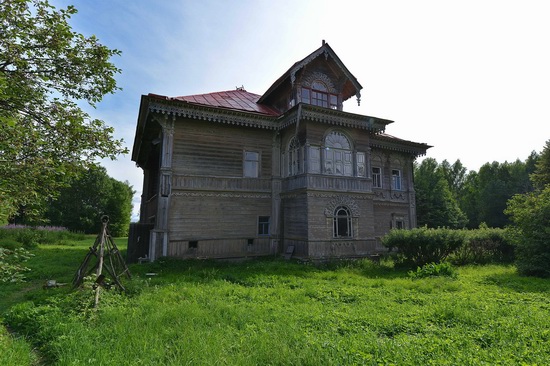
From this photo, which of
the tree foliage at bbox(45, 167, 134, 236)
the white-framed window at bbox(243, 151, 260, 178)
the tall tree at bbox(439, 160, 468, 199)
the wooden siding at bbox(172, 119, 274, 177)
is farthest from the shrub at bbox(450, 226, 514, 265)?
the tall tree at bbox(439, 160, 468, 199)

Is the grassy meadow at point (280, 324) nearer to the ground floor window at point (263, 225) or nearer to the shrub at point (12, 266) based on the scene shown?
the shrub at point (12, 266)

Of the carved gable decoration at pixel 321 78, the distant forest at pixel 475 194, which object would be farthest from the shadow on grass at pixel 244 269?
the distant forest at pixel 475 194

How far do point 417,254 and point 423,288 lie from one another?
5.19 meters

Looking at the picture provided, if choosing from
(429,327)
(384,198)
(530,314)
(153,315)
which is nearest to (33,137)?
(153,315)

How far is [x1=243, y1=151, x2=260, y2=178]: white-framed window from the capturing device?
A: 1628 centimetres

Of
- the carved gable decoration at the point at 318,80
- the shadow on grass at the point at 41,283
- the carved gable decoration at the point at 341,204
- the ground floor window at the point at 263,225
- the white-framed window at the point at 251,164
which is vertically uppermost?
the carved gable decoration at the point at 318,80

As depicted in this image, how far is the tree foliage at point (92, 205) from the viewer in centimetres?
4112

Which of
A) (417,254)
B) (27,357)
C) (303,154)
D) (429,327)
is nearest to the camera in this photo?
(27,357)

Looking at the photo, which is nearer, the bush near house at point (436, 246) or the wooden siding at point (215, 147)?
the bush near house at point (436, 246)

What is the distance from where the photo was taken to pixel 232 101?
57.3 ft

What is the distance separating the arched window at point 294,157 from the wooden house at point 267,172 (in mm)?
53

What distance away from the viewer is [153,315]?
6160mm

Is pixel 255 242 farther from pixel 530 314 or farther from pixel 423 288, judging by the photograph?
pixel 530 314

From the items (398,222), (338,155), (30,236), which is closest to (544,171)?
(398,222)
